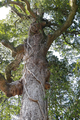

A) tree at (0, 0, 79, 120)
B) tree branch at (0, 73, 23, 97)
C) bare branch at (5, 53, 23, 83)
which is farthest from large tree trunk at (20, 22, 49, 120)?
bare branch at (5, 53, 23, 83)

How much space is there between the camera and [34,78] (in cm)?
326

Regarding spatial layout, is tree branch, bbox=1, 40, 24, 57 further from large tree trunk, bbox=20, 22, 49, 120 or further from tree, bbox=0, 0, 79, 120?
large tree trunk, bbox=20, 22, 49, 120

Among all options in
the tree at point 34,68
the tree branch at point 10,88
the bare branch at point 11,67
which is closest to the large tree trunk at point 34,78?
the tree at point 34,68

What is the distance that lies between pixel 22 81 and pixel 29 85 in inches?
13.9

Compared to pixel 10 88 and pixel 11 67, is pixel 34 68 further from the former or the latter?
pixel 11 67

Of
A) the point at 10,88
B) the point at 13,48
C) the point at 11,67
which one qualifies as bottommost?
the point at 10,88

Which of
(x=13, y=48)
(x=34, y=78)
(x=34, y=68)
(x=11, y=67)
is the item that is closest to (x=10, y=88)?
(x=34, y=78)

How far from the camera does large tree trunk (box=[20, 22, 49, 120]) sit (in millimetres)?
2504

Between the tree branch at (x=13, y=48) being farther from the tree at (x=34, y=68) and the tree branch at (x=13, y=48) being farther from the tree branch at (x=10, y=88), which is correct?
the tree branch at (x=10, y=88)

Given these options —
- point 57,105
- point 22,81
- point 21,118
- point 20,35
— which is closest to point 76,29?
point 20,35

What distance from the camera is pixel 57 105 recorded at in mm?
2549

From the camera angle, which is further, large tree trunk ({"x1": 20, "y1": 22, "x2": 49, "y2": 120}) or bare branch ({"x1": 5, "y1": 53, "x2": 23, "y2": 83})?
bare branch ({"x1": 5, "y1": 53, "x2": 23, "y2": 83})

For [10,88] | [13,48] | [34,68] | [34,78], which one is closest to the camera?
[10,88]

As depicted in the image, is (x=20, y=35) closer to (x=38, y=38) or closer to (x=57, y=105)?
(x=38, y=38)
